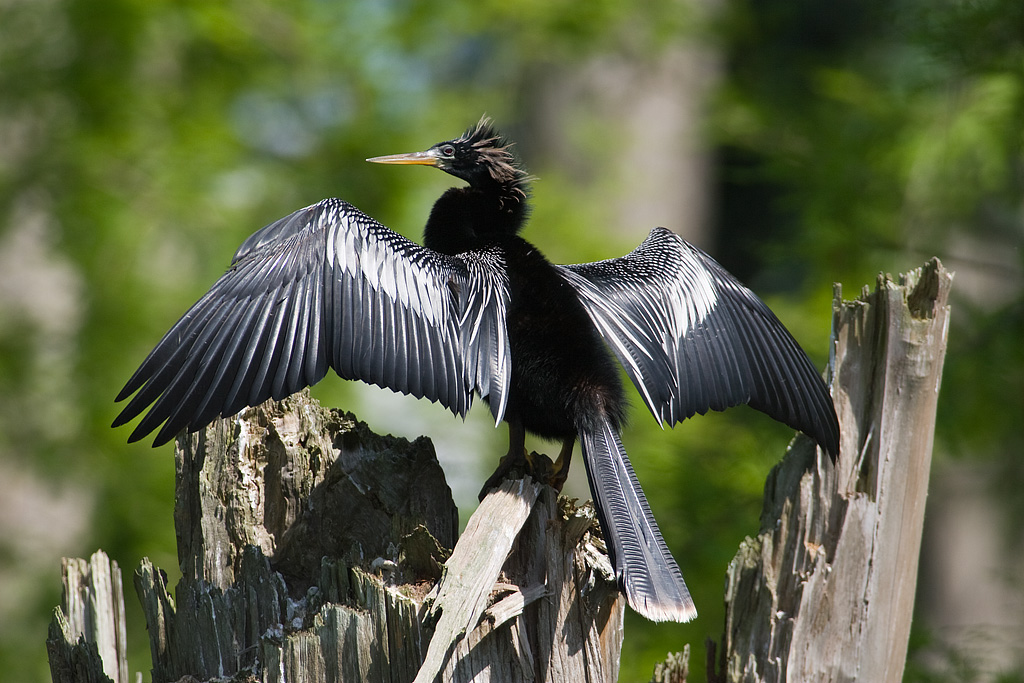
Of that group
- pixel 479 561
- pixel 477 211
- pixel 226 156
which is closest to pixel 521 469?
pixel 479 561

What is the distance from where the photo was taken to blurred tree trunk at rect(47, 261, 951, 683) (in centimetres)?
221

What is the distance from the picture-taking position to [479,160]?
11.7 feet

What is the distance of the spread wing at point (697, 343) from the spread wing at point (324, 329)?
45 centimetres

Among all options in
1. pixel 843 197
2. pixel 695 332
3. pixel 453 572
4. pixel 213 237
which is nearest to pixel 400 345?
pixel 453 572

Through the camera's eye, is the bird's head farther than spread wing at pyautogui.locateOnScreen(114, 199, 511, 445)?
Yes

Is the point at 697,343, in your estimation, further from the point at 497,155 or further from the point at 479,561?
the point at 479,561

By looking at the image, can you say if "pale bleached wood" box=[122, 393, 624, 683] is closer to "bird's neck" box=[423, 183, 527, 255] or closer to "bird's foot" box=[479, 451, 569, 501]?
"bird's foot" box=[479, 451, 569, 501]

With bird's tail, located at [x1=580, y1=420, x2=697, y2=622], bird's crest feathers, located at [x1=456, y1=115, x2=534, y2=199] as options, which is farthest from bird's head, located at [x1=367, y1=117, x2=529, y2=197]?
bird's tail, located at [x1=580, y1=420, x2=697, y2=622]

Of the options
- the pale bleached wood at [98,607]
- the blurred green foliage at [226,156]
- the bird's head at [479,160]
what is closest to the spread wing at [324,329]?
the pale bleached wood at [98,607]

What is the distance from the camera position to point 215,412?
230 centimetres

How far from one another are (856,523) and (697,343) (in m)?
0.80

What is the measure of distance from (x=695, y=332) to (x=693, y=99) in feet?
19.6

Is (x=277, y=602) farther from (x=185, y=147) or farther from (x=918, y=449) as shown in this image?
(x=185, y=147)

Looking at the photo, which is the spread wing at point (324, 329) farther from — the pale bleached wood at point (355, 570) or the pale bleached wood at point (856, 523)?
the pale bleached wood at point (856, 523)
